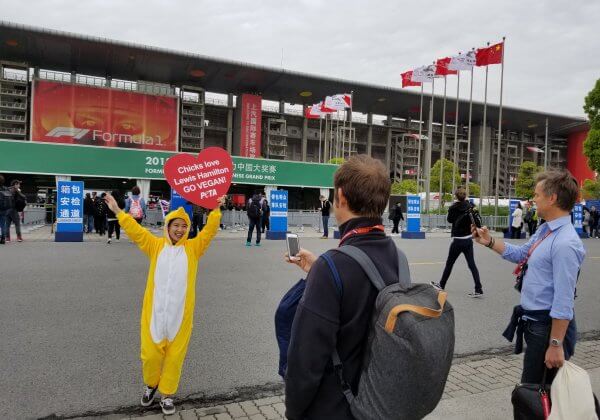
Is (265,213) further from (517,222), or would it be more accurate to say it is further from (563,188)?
(563,188)

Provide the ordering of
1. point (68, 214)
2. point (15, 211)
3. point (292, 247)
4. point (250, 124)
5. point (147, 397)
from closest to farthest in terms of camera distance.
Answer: point (292, 247) < point (147, 397) < point (15, 211) < point (68, 214) < point (250, 124)

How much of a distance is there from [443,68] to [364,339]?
2992 centimetres

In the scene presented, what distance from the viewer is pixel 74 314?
586cm

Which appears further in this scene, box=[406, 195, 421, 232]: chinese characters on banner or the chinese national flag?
the chinese national flag

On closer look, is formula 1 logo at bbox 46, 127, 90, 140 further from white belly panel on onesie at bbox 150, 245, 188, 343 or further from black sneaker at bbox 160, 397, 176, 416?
black sneaker at bbox 160, 397, 176, 416

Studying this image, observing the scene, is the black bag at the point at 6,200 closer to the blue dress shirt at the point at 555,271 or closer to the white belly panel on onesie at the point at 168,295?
Answer: the white belly panel on onesie at the point at 168,295

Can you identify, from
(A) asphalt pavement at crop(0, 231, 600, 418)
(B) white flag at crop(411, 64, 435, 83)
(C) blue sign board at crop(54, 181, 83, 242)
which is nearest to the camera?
(A) asphalt pavement at crop(0, 231, 600, 418)

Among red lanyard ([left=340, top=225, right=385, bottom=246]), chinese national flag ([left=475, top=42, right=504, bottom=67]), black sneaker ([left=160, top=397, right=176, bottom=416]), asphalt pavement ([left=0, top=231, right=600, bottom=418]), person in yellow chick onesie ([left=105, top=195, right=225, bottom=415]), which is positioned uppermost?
chinese national flag ([left=475, top=42, right=504, bottom=67])

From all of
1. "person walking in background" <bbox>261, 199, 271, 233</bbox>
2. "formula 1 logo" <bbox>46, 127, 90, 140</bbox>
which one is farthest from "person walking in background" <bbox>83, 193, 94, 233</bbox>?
"formula 1 logo" <bbox>46, 127, 90, 140</bbox>

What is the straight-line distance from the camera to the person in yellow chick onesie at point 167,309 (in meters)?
3.34

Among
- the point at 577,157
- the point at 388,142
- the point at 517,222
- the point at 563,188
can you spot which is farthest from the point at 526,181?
the point at 563,188

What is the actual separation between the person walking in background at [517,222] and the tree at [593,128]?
1645 centimetres

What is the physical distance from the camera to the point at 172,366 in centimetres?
336

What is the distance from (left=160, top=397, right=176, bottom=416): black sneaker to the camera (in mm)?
3295
